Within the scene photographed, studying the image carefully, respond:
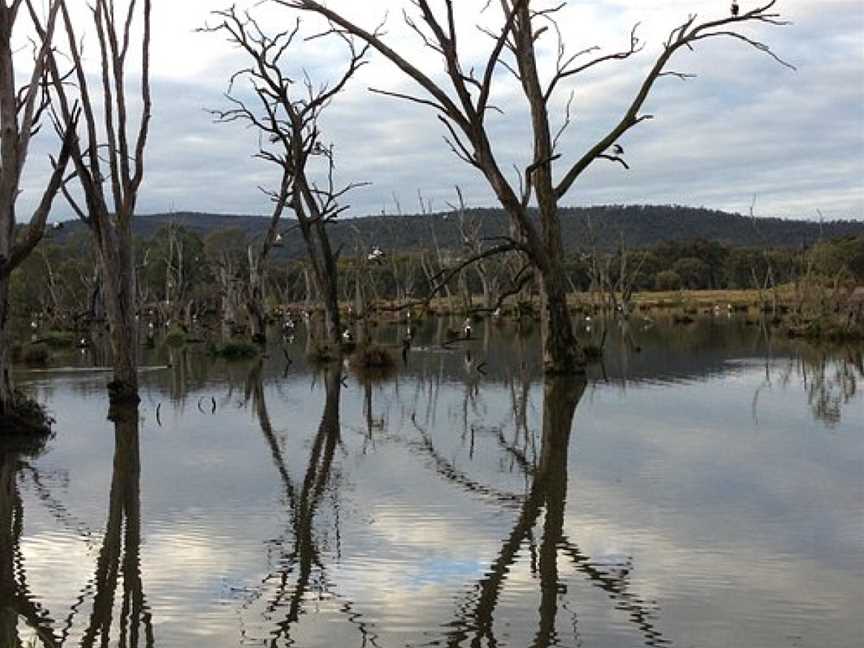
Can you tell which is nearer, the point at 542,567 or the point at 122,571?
the point at 542,567

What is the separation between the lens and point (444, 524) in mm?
7703

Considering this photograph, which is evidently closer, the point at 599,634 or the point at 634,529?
the point at 599,634

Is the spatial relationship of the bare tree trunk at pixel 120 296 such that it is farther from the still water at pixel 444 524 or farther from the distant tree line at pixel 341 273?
the distant tree line at pixel 341 273

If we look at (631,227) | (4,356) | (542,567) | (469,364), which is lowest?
(542,567)

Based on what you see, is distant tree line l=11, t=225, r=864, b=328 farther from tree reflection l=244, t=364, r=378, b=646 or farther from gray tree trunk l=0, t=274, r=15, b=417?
tree reflection l=244, t=364, r=378, b=646

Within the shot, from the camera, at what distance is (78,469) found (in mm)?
10453

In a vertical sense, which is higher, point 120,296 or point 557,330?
point 120,296

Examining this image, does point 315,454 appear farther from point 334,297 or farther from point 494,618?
point 334,297

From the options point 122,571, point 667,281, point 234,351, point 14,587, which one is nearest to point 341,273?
point 667,281

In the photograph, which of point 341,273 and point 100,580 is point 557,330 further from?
point 341,273

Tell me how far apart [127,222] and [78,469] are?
18.1 ft

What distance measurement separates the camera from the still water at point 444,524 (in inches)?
216

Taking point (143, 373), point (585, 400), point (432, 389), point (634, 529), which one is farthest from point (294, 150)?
point (634, 529)

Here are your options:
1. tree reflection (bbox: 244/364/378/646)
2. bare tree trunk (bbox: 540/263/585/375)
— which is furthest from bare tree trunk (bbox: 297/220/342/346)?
tree reflection (bbox: 244/364/378/646)
